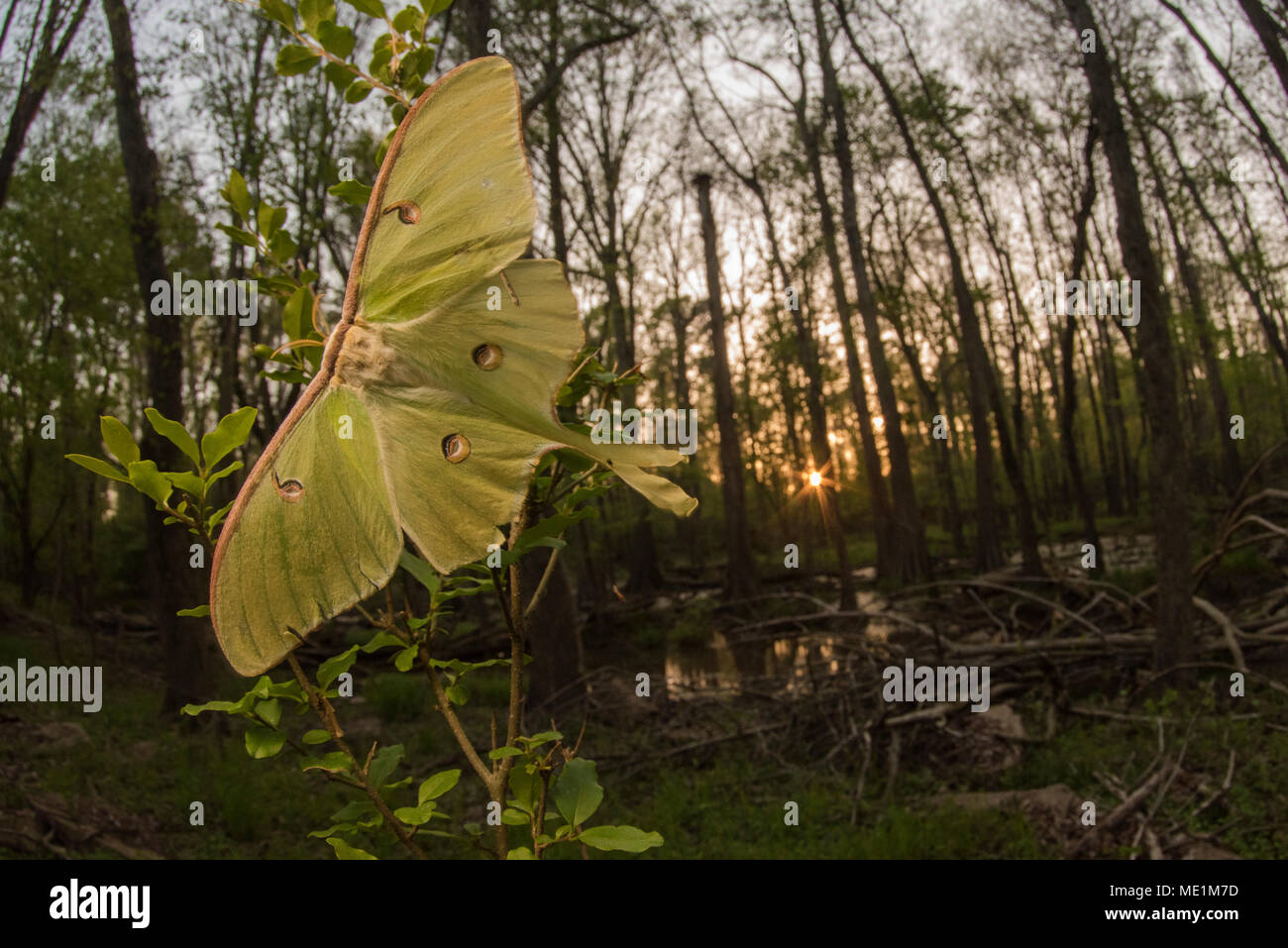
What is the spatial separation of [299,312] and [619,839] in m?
0.59

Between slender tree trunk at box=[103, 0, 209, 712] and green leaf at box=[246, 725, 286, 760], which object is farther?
slender tree trunk at box=[103, 0, 209, 712]

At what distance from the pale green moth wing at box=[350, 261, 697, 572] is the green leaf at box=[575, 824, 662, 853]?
46cm

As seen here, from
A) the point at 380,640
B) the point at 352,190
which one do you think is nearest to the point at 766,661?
the point at 380,640

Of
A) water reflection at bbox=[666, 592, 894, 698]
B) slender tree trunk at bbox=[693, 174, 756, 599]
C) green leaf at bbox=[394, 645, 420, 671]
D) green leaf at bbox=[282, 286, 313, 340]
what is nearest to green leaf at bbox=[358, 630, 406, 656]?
green leaf at bbox=[394, 645, 420, 671]

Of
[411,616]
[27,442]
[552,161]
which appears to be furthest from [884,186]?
[411,616]

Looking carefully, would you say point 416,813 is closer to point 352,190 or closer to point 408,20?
point 352,190

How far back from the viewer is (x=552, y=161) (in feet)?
48.4

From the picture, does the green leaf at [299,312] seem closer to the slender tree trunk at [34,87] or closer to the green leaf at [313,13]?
the green leaf at [313,13]

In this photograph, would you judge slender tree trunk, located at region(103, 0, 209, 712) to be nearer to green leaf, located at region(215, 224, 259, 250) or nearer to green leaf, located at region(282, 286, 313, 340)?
green leaf, located at region(215, 224, 259, 250)

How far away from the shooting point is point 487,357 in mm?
401

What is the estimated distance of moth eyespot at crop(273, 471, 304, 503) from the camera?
40 cm

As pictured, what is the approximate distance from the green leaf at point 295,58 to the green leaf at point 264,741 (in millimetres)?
548

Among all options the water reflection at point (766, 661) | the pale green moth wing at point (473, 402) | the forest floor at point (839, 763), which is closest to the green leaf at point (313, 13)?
the pale green moth wing at point (473, 402)
